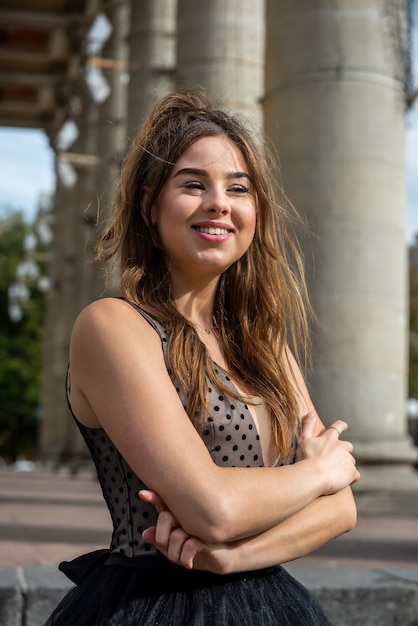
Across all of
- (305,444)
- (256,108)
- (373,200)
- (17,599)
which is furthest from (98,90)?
(305,444)

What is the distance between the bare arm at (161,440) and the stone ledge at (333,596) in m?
2.26

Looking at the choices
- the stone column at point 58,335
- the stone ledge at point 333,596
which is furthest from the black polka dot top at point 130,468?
the stone column at point 58,335

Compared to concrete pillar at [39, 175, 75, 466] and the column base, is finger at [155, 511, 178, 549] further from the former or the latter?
concrete pillar at [39, 175, 75, 466]

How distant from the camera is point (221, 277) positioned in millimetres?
3246

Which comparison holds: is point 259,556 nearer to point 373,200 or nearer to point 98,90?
point 373,200

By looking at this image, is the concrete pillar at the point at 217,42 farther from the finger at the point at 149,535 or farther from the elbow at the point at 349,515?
the finger at the point at 149,535

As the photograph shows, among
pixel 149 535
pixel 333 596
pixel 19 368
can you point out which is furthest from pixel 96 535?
pixel 19 368

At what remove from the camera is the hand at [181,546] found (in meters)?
2.60

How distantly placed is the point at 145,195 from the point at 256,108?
36.2 feet

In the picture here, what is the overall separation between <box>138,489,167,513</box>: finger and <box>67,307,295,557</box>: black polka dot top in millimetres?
106

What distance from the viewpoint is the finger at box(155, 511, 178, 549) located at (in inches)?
103

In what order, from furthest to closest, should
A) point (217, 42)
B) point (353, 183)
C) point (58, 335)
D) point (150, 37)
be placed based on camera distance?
point (58, 335)
point (150, 37)
point (217, 42)
point (353, 183)

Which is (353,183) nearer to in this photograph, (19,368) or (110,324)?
(110,324)

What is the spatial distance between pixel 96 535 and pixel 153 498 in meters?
6.09
